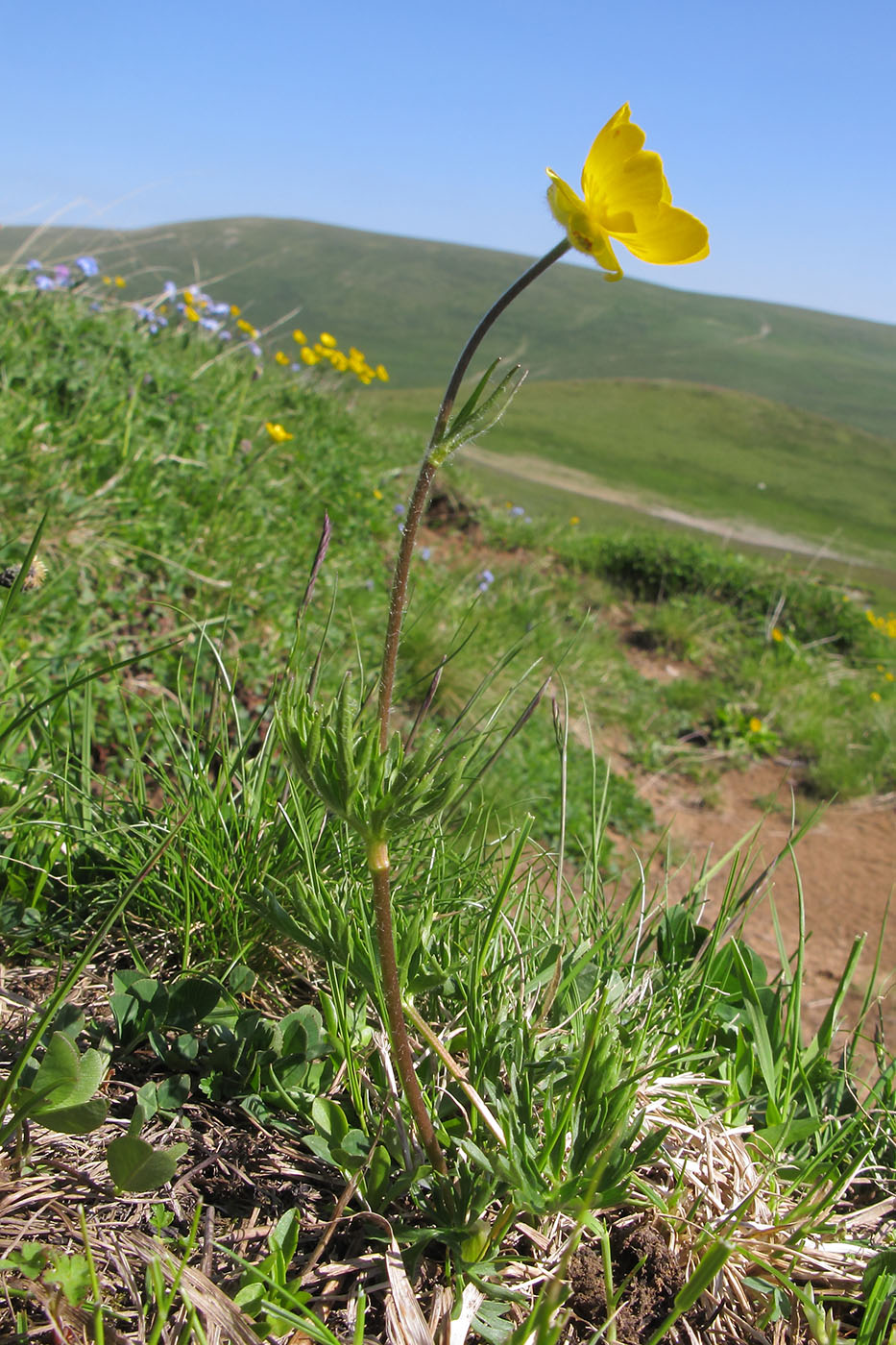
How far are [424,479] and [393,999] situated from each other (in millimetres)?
579

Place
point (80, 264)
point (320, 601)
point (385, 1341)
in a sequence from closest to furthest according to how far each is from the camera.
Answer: point (385, 1341), point (320, 601), point (80, 264)

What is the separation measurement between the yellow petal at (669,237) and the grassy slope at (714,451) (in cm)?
1459

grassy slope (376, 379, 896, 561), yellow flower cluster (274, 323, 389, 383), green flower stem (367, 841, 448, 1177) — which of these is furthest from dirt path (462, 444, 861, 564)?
green flower stem (367, 841, 448, 1177)

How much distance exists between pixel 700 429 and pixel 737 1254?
→ 23.4 m

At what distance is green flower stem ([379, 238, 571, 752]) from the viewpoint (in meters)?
0.88

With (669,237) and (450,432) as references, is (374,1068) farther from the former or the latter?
(669,237)

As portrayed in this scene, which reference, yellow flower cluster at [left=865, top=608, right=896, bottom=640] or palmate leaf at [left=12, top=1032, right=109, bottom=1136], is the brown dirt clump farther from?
yellow flower cluster at [left=865, top=608, right=896, bottom=640]

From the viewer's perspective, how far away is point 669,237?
938mm

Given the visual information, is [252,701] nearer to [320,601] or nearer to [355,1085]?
[320,601]

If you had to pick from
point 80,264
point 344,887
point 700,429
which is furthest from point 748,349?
point 344,887

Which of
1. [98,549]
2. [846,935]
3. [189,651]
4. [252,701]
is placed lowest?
[846,935]

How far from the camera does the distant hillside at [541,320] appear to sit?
1596 inches

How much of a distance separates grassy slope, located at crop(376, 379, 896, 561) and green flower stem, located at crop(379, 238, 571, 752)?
14.6m

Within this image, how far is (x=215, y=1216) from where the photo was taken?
1.11m
